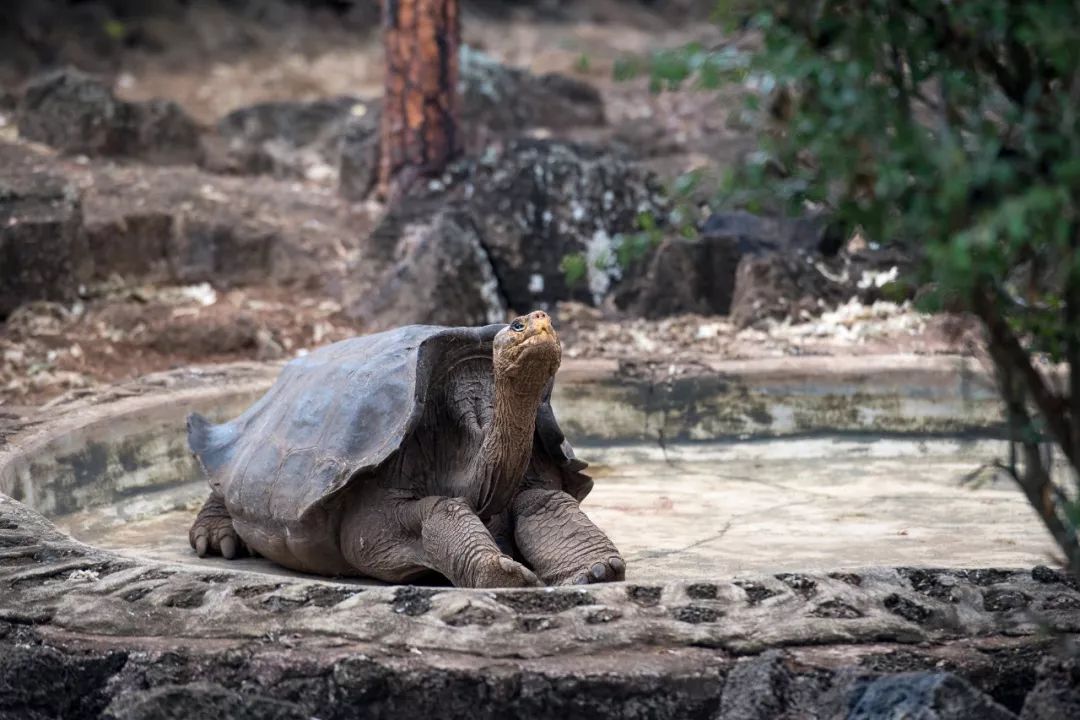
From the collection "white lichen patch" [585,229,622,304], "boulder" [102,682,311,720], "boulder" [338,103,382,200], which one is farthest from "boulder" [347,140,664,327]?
"boulder" [102,682,311,720]

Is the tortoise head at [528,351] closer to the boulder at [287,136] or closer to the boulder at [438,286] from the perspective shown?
the boulder at [438,286]

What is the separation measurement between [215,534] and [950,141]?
288 cm

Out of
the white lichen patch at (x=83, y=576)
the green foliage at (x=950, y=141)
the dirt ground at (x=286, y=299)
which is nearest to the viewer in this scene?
the green foliage at (x=950, y=141)

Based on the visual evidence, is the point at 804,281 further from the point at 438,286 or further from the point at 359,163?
the point at 359,163

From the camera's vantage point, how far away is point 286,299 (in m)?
8.82

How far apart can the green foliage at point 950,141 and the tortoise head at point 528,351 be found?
97 cm

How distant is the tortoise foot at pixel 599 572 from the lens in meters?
3.71

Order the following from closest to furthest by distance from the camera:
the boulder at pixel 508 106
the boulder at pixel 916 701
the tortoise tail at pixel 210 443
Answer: the boulder at pixel 916 701, the tortoise tail at pixel 210 443, the boulder at pixel 508 106

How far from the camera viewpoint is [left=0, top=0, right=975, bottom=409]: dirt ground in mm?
7215

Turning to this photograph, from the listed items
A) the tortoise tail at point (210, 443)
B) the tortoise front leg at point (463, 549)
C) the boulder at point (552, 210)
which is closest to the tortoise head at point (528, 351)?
the tortoise front leg at point (463, 549)

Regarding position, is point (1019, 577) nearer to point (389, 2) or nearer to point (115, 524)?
point (115, 524)

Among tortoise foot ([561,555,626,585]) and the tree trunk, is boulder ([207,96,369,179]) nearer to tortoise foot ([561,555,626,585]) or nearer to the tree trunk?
the tree trunk

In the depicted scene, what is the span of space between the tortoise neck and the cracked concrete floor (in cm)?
42

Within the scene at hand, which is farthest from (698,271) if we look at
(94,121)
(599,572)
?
(599,572)
